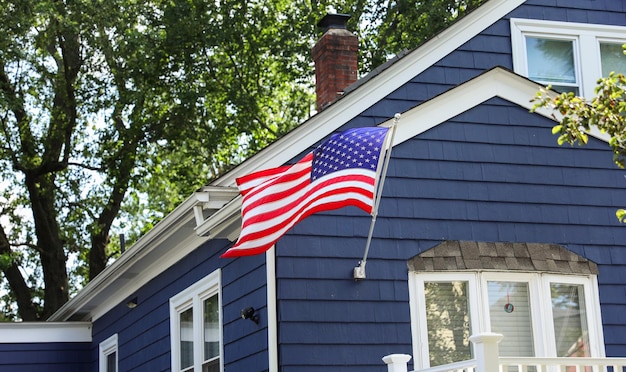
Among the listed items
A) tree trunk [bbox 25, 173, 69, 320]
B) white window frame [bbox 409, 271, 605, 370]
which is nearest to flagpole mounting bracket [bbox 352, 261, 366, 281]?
white window frame [bbox 409, 271, 605, 370]

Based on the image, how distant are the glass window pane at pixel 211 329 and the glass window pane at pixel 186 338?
0.52m

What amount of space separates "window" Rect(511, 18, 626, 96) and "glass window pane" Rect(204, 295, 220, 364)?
4.41m

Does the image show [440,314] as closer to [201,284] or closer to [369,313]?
[369,313]

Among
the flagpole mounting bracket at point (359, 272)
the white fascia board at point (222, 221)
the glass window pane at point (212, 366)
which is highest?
the white fascia board at point (222, 221)

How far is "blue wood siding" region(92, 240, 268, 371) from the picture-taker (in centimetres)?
1031

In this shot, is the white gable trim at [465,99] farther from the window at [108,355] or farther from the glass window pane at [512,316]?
the window at [108,355]

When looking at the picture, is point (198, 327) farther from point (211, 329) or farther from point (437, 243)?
point (437, 243)

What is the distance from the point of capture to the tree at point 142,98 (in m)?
23.9

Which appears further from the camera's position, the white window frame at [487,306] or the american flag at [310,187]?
the white window frame at [487,306]

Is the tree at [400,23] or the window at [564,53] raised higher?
the tree at [400,23]

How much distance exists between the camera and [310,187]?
933 centimetres

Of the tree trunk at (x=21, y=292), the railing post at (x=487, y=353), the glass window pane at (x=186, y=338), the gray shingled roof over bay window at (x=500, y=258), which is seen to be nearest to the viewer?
the railing post at (x=487, y=353)

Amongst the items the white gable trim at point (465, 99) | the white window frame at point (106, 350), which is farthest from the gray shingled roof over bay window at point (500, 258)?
the white window frame at point (106, 350)

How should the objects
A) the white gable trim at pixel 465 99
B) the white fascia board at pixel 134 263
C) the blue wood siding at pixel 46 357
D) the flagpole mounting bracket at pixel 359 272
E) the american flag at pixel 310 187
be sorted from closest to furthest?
1. the american flag at pixel 310 187
2. the flagpole mounting bracket at pixel 359 272
3. the white gable trim at pixel 465 99
4. the white fascia board at pixel 134 263
5. the blue wood siding at pixel 46 357
